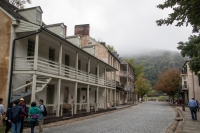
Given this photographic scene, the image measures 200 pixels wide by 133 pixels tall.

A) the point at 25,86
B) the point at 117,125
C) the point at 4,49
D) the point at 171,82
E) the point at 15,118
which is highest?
the point at 4,49

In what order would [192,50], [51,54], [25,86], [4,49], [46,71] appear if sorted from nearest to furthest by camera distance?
[4,49] < [25,86] < [46,71] < [51,54] < [192,50]

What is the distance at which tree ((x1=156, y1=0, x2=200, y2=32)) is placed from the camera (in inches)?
273

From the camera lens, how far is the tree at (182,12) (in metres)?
6.95

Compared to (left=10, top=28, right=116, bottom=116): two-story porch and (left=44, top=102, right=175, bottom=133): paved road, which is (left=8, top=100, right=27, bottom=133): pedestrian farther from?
(left=10, top=28, right=116, bottom=116): two-story porch

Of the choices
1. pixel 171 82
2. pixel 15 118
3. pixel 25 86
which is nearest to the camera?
pixel 15 118

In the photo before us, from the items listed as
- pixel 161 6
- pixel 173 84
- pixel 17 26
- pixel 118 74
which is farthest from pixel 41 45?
pixel 173 84

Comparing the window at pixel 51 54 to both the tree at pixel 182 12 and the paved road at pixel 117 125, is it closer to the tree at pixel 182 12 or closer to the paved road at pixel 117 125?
the paved road at pixel 117 125

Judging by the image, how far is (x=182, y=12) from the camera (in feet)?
24.4

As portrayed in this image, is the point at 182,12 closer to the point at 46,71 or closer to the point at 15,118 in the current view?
the point at 15,118

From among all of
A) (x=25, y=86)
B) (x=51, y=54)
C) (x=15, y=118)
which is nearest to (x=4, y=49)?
(x=25, y=86)

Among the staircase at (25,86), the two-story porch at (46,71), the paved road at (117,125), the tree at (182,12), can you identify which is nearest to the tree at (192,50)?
the paved road at (117,125)

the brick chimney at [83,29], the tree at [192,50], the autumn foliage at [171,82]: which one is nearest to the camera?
the tree at [192,50]

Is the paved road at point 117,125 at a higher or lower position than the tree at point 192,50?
lower

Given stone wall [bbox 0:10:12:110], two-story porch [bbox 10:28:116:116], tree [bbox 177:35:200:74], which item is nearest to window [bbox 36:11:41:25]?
two-story porch [bbox 10:28:116:116]
